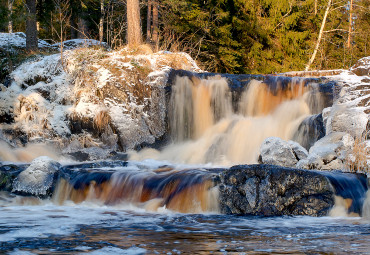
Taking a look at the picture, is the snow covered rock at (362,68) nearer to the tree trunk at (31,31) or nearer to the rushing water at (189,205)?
the rushing water at (189,205)

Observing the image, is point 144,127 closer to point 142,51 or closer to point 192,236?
point 142,51

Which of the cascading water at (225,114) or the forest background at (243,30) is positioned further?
the forest background at (243,30)

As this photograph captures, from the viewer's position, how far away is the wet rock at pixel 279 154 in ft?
32.8

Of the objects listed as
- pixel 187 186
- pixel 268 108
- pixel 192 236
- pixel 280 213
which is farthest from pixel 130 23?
pixel 192 236

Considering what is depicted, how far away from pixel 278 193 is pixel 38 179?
4.61m

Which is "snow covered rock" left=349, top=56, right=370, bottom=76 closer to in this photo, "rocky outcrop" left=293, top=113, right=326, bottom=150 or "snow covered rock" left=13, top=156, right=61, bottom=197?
"rocky outcrop" left=293, top=113, right=326, bottom=150

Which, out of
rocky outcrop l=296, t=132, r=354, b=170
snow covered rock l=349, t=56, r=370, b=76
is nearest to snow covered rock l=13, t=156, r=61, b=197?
rocky outcrop l=296, t=132, r=354, b=170

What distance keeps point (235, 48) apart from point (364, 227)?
18.6 metres

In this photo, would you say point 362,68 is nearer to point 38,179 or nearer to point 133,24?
point 133,24

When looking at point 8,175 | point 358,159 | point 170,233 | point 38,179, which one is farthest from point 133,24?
point 170,233

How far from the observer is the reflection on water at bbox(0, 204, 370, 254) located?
508cm

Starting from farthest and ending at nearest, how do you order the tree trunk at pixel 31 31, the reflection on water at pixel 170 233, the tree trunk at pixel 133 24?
the tree trunk at pixel 31 31 < the tree trunk at pixel 133 24 < the reflection on water at pixel 170 233

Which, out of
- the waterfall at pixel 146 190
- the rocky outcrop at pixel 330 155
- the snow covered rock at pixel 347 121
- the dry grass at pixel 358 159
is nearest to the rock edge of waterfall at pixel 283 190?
the waterfall at pixel 146 190

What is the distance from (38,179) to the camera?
9328 millimetres
